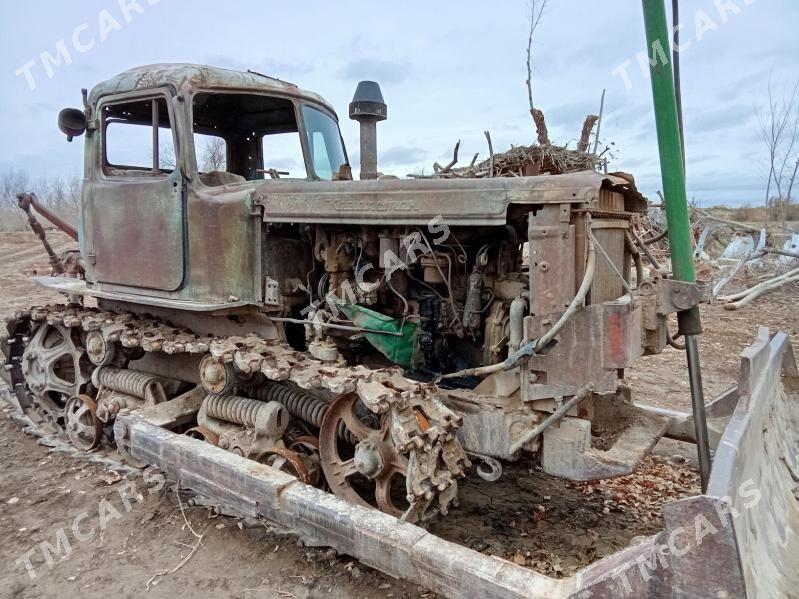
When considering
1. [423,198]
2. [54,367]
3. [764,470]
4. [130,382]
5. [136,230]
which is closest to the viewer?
[764,470]

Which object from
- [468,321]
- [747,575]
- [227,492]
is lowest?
[227,492]

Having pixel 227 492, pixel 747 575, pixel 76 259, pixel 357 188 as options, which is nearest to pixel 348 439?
pixel 227 492

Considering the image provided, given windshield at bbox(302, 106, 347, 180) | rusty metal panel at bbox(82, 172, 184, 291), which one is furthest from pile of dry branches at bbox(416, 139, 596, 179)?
rusty metal panel at bbox(82, 172, 184, 291)

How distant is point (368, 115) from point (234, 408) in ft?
7.84

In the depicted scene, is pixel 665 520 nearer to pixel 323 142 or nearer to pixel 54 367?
pixel 323 142

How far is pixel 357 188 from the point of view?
11.5 feet

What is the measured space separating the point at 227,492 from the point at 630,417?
7.98ft

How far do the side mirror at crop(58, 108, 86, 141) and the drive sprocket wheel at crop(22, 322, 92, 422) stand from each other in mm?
1593

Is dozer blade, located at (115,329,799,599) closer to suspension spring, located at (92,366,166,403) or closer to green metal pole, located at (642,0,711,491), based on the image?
green metal pole, located at (642,0,711,491)

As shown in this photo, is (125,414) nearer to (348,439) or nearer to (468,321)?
(348,439)

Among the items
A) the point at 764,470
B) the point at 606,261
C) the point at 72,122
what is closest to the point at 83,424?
the point at 72,122

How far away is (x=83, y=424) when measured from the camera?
4.87 m

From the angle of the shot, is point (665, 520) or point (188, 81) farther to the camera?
point (188, 81)

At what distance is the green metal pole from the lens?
8.69 ft
